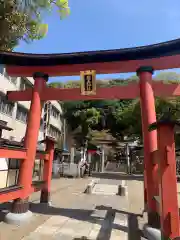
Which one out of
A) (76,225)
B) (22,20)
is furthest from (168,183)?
(22,20)

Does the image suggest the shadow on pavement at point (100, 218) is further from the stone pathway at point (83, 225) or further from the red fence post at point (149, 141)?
the red fence post at point (149, 141)

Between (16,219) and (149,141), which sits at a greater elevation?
(149,141)

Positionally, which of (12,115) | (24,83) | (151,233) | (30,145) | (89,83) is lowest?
(151,233)

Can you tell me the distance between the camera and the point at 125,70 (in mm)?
8320

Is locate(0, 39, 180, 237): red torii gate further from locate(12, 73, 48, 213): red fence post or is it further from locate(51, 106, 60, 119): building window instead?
locate(51, 106, 60, 119): building window

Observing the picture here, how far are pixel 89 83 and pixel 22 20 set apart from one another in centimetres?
480

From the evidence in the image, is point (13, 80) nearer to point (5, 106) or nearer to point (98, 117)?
point (5, 106)

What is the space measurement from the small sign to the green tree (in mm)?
4311

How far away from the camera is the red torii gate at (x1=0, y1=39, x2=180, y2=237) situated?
7.23m

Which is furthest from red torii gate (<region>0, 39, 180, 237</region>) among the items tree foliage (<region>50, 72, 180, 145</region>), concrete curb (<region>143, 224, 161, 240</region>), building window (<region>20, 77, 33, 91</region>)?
tree foliage (<region>50, 72, 180, 145</region>)

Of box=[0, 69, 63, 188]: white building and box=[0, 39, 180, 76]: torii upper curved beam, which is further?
box=[0, 69, 63, 188]: white building

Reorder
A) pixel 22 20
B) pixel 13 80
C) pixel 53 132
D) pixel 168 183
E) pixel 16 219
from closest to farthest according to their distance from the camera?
pixel 168 183 → pixel 16 219 → pixel 22 20 → pixel 13 80 → pixel 53 132

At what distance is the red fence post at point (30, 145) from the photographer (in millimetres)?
7324

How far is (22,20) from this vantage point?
10.0 m
